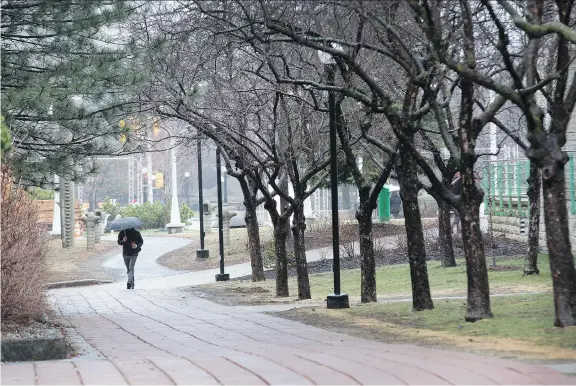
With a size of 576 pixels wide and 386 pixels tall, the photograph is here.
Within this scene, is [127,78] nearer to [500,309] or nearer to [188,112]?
[188,112]

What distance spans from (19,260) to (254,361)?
387 cm

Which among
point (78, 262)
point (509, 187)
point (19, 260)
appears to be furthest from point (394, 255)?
point (19, 260)

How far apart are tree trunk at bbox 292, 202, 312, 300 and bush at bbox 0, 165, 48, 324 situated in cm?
706

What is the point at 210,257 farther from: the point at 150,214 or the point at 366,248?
the point at 150,214

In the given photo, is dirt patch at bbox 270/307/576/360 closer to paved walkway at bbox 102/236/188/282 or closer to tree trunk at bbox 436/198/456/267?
tree trunk at bbox 436/198/456/267

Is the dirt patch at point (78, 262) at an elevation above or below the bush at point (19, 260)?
below

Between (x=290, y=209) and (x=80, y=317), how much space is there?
19.9 feet

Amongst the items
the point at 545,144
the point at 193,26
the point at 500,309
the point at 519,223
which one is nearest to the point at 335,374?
the point at 545,144

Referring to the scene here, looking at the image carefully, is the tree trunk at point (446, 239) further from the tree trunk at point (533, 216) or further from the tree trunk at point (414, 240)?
the tree trunk at point (414, 240)

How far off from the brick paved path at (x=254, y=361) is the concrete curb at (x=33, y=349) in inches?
12.7

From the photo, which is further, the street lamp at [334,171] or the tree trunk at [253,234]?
the tree trunk at [253,234]

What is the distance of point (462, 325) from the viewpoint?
1263 cm

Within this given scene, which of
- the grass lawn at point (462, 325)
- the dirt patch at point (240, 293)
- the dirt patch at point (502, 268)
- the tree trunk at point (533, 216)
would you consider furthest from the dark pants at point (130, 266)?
the tree trunk at point (533, 216)

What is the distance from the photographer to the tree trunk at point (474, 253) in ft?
42.0
